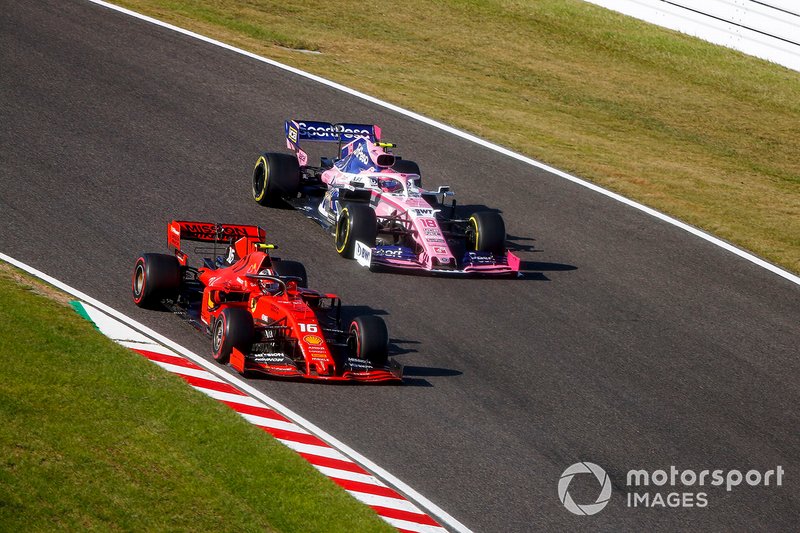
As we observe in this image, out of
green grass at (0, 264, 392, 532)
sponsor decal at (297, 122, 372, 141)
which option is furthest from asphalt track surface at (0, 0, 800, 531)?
sponsor decal at (297, 122, 372, 141)

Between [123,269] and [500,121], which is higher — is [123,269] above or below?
below

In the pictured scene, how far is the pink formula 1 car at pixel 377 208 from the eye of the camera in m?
17.2

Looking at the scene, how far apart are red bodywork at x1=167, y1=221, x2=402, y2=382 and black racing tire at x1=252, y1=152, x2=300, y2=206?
351 centimetres

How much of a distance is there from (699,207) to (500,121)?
17.2 feet

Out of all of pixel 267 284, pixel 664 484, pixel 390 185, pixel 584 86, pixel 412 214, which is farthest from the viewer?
pixel 584 86

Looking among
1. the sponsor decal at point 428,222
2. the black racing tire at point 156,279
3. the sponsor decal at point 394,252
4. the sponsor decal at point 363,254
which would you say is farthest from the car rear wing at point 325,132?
the black racing tire at point 156,279

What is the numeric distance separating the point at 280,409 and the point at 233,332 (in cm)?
115

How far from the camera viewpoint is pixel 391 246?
56.9 feet

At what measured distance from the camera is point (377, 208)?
18.5m

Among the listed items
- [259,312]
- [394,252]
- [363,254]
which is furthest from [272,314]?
[394,252]

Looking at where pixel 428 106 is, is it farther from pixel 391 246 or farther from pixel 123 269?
pixel 123 269

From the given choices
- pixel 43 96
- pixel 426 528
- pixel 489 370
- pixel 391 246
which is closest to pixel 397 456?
pixel 426 528

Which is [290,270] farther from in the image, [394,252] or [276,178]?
[276,178]

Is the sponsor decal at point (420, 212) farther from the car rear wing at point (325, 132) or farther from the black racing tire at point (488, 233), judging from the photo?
the car rear wing at point (325, 132)
